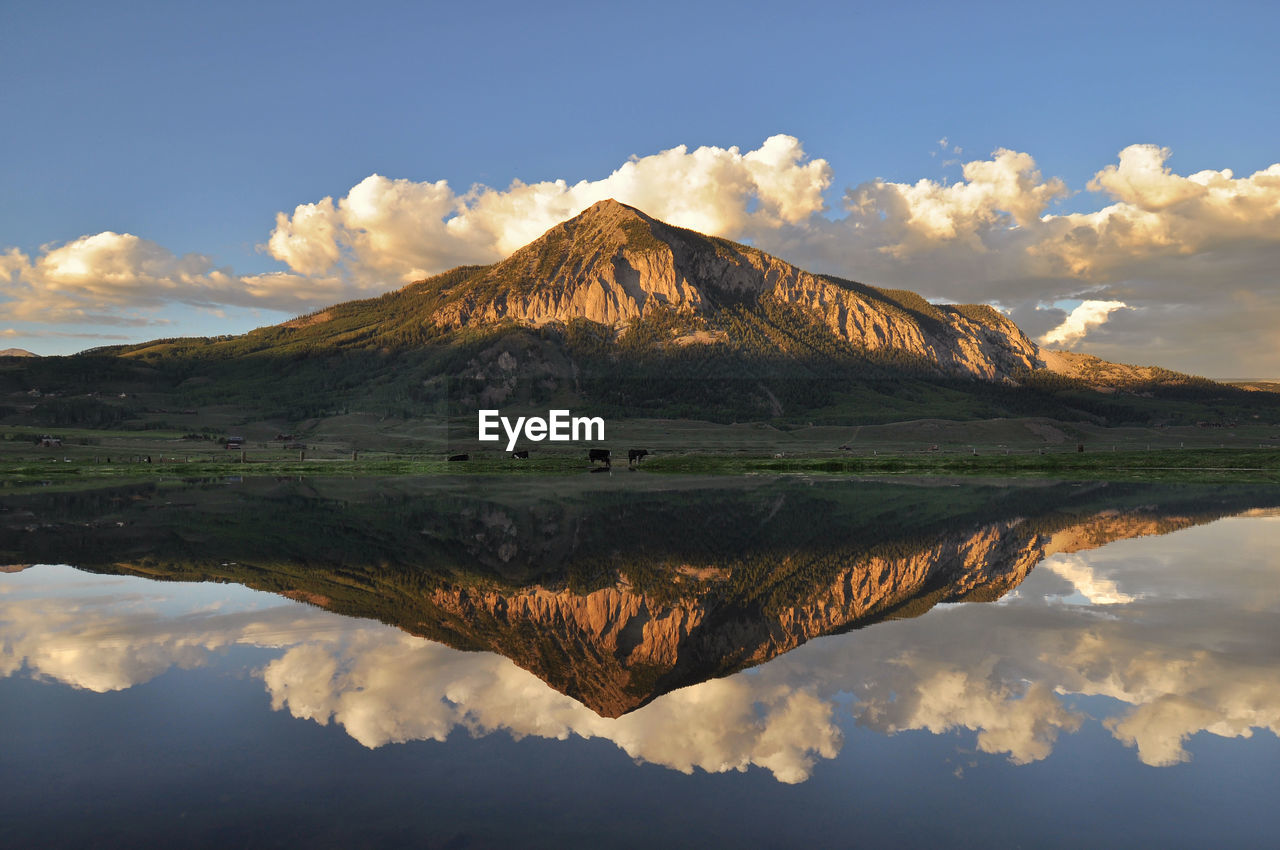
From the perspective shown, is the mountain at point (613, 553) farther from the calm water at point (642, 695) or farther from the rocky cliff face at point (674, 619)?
the calm water at point (642, 695)

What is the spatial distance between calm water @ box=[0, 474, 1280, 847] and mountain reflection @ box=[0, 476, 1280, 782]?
0.09 m

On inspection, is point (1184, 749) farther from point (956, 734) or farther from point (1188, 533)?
point (1188, 533)

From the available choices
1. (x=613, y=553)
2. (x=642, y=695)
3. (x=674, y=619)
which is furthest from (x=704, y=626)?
(x=613, y=553)

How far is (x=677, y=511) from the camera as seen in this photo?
40438mm

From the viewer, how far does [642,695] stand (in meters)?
12.0

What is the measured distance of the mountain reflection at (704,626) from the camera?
11023 mm

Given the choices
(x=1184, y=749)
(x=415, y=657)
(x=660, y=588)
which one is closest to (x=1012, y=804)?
(x=1184, y=749)

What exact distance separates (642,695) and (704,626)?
449 cm

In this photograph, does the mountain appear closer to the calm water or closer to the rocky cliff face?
the rocky cliff face

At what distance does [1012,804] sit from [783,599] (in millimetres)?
10639

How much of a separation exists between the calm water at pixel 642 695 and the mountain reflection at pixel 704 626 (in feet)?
0.31

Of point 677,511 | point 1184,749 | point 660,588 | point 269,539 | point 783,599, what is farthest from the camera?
point 677,511

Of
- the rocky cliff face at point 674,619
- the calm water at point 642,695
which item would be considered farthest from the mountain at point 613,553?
the calm water at point 642,695

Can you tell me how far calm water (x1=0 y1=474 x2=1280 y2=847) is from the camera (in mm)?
8039
